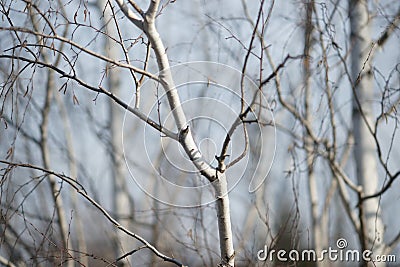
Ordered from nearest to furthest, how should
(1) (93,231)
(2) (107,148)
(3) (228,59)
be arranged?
(3) (228,59) < (2) (107,148) < (1) (93,231)

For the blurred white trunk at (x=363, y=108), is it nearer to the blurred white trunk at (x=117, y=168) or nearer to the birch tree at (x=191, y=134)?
the birch tree at (x=191, y=134)

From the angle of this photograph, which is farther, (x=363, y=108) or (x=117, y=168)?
(x=117, y=168)

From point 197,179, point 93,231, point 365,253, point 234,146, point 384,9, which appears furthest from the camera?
point 93,231

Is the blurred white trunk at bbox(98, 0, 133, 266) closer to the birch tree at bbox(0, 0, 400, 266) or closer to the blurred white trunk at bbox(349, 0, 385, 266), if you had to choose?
the birch tree at bbox(0, 0, 400, 266)

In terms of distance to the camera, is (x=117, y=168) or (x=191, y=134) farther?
(x=117, y=168)

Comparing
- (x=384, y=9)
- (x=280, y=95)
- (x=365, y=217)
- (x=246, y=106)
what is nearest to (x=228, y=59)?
(x=280, y=95)

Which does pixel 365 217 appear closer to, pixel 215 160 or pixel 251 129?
pixel 215 160

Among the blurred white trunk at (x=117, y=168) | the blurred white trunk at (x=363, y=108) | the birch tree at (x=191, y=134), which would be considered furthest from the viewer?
the blurred white trunk at (x=117, y=168)

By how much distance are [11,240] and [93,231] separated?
387 centimetres

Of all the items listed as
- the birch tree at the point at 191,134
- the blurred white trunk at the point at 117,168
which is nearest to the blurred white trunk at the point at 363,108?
the birch tree at the point at 191,134

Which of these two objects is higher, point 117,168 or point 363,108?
point 117,168

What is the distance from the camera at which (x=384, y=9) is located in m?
3.14

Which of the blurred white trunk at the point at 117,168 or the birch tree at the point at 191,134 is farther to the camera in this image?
the blurred white trunk at the point at 117,168

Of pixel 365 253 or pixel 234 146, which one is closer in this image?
pixel 234 146
